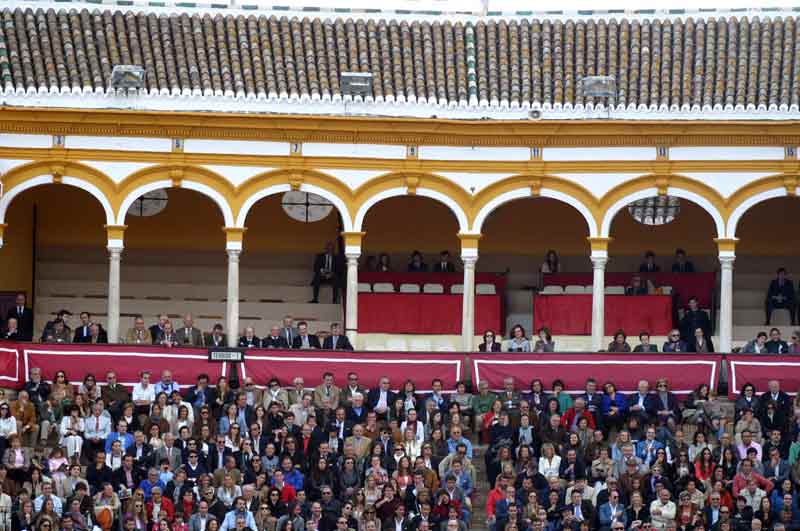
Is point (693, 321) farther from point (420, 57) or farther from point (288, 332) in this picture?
point (288, 332)

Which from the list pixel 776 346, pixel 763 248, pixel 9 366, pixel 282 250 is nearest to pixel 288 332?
pixel 9 366

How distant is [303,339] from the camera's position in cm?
4469

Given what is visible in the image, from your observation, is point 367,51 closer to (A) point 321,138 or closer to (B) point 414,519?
(A) point 321,138

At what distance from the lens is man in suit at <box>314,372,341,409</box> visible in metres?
42.2

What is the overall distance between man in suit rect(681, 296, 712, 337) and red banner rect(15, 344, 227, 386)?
865 cm

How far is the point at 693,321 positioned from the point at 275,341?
764cm

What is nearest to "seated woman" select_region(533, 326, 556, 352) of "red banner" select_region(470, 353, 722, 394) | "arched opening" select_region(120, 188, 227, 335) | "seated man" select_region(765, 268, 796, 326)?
"red banner" select_region(470, 353, 722, 394)

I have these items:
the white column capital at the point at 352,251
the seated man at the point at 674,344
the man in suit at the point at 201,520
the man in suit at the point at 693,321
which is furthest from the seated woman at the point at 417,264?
the man in suit at the point at 201,520

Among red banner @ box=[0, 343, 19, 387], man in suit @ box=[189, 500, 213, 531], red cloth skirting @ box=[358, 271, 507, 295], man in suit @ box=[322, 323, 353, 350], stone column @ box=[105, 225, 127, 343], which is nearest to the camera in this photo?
man in suit @ box=[189, 500, 213, 531]

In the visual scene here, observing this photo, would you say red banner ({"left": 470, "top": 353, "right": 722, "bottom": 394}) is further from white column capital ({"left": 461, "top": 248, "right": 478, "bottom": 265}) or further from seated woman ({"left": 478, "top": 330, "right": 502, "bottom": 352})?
white column capital ({"left": 461, "top": 248, "right": 478, "bottom": 265})

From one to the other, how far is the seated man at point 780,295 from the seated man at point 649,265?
2148mm

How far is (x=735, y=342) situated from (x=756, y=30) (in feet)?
18.6

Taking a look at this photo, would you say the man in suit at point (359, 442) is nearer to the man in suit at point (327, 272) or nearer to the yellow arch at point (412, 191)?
the yellow arch at point (412, 191)

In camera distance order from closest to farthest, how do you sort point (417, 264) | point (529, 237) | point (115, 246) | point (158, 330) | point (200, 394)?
point (200, 394), point (158, 330), point (115, 246), point (417, 264), point (529, 237)
